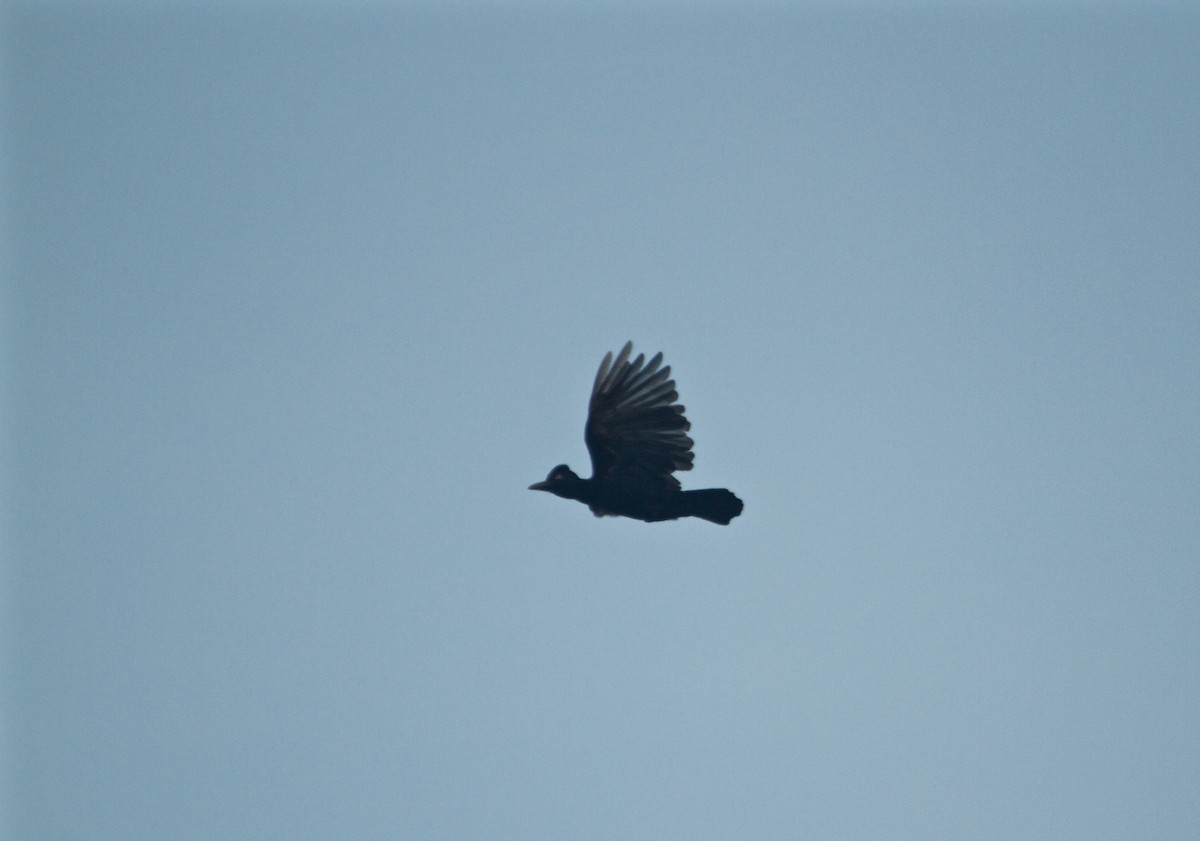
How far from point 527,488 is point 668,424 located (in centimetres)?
170

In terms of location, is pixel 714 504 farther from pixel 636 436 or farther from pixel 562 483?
pixel 562 483

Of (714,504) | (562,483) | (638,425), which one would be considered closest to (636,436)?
(638,425)

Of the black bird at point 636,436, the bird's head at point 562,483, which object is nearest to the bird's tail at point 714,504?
the black bird at point 636,436

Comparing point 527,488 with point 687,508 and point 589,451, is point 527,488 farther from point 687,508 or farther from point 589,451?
point 687,508

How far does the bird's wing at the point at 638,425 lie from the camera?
9.50 m

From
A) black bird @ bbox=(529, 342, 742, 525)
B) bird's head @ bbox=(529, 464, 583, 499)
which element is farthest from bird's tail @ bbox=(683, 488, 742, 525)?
bird's head @ bbox=(529, 464, 583, 499)

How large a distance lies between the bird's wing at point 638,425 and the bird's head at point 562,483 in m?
0.34

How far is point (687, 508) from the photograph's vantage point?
30.0 ft

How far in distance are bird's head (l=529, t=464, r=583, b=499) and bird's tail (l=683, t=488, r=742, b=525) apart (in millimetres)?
1265

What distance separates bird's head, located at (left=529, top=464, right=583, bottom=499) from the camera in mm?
9672

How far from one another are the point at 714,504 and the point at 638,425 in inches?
48.2

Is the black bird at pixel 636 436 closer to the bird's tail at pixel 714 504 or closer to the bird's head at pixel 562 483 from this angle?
the bird's head at pixel 562 483

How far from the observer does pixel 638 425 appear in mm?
9523

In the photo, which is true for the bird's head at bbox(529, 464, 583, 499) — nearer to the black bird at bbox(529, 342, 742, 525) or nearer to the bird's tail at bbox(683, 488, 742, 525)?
the black bird at bbox(529, 342, 742, 525)
